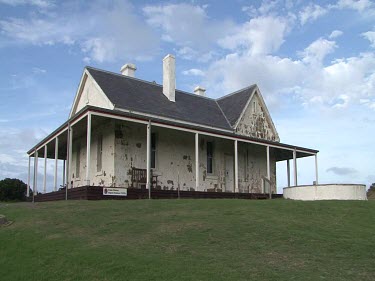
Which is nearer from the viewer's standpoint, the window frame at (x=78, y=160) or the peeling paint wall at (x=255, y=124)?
the window frame at (x=78, y=160)

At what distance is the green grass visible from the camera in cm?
850

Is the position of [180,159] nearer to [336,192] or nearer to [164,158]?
[164,158]

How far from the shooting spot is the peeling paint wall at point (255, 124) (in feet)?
94.5

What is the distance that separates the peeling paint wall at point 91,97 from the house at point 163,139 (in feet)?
0.17

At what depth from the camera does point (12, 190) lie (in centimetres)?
3219

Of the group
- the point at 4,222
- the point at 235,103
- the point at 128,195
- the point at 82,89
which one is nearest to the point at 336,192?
the point at 128,195

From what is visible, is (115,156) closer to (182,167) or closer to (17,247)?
(182,167)

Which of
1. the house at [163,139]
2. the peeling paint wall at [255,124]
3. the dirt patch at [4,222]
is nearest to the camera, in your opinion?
the dirt patch at [4,222]

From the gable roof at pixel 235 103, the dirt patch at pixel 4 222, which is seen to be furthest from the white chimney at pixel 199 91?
the dirt patch at pixel 4 222

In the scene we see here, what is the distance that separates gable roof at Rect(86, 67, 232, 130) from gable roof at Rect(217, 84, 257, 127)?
44cm

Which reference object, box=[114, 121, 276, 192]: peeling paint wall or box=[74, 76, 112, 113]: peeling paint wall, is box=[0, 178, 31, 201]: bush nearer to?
box=[74, 76, 112, 113]: peeling paint wall

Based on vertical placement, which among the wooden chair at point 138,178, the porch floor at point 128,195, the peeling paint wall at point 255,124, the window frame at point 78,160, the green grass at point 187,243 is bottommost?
the green grass at point 187,243

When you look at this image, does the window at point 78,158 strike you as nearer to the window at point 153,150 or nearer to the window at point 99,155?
the window at point 99,155

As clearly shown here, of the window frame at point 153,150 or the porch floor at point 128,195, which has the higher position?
the window frame at point 153,150
